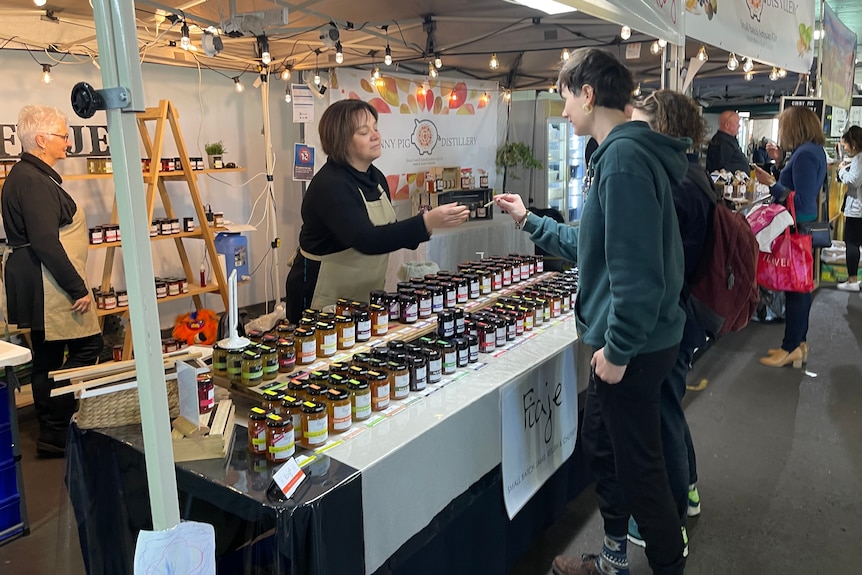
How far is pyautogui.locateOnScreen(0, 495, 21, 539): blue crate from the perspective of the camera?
2.52 metres

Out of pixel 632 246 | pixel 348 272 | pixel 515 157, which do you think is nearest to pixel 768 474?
pixel 632 246

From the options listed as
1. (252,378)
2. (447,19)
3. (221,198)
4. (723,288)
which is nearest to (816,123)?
(447,19)

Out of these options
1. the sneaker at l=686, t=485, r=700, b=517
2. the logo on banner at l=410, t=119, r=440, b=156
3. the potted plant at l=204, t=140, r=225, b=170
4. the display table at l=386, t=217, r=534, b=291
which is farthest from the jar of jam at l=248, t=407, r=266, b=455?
the logo on banner at l=410, t=119, r=440, b=156

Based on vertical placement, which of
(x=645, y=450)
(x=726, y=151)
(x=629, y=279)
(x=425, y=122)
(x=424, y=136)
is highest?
(x=425, y=122)

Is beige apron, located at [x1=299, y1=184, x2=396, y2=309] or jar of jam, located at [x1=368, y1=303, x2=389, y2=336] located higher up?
→ beige apron, located at [x1=299, y1=184, x2=396, y2=309]

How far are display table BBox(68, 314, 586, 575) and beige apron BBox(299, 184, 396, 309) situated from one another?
2.46 feet

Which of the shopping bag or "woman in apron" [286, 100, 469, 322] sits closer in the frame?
"woman in apron" [286, 100, 469, 322]

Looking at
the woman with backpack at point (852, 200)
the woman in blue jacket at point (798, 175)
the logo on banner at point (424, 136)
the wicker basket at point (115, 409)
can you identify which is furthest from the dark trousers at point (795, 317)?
the logo on banner at point (424, 136)

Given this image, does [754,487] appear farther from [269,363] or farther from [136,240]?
[136,240]

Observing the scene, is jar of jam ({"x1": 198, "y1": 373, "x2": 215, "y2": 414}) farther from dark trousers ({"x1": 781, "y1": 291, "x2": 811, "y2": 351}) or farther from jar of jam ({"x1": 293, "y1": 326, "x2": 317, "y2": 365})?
dark trousers ({"x1": 781, "y1": 291, "x2": 811, "y2": 351})

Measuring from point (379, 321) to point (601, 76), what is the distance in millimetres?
1007

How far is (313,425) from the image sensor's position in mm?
1507

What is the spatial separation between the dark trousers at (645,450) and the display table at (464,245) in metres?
3.26

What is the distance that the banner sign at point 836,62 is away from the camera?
688 cm
